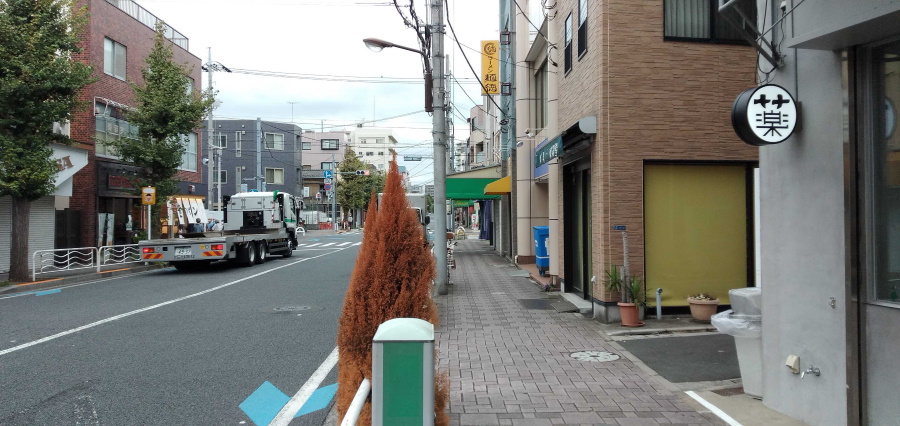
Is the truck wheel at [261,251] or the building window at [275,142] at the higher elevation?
the building window at [275,142]

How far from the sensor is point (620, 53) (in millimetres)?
9070

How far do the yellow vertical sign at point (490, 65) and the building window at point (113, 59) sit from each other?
575 inches

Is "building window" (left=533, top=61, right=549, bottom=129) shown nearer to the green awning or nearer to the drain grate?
the green awning

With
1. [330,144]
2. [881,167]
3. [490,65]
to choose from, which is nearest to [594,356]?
[881,167]

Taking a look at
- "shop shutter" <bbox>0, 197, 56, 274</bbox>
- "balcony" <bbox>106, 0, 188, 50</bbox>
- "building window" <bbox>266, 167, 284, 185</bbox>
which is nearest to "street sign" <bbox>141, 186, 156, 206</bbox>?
"shop shutter" <bbox>0, 197, 56, 274</bbox>

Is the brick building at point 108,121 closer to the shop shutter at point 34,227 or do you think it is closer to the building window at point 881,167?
the shop shutter at point 34,227

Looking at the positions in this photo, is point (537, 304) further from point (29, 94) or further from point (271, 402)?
point (29, 94)

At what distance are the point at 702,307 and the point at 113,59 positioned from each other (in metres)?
23.8

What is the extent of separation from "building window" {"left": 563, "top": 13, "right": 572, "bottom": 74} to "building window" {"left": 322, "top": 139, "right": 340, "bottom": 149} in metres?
66.9

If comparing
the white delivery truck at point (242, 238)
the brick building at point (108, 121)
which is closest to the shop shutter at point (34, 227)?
the brick building at point (108, 121)

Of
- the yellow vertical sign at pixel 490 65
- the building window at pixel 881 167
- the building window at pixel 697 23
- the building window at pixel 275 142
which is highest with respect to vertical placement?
the building window at pixel 275 142

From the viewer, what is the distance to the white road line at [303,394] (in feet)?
16.9

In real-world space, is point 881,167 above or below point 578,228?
above

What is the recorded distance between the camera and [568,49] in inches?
458
